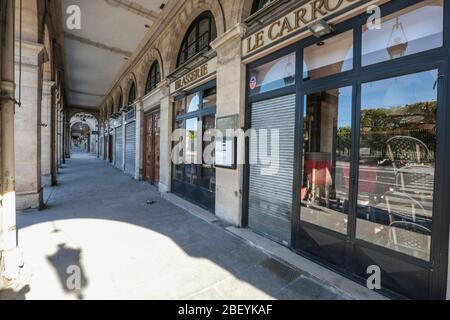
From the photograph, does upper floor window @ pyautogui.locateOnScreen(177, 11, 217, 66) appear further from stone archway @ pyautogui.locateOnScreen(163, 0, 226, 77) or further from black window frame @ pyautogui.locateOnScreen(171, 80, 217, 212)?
black window frame @ pyautogui.locateOnScreen(171, 80, 217, 212)

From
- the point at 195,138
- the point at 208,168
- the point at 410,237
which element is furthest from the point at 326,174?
the point at 195,138

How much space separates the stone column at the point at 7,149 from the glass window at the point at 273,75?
365cm

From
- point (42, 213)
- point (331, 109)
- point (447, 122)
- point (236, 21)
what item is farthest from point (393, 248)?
point (42, 213)

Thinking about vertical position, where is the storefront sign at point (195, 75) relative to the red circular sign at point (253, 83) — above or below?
above

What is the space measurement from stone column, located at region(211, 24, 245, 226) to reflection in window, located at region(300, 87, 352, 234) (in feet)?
4.80

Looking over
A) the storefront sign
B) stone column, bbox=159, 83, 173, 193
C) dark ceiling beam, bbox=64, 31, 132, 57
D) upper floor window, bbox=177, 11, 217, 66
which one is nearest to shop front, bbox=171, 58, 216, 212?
the storefront sign

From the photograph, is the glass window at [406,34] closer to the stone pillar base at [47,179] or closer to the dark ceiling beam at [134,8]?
the dark ceiling beam at [134,8]

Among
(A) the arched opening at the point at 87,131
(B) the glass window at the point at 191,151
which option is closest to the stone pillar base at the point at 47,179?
(B) the glass window at the point at 191,151

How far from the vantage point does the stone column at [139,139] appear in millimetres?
10813

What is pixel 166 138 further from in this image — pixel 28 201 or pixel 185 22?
pixel 28 201

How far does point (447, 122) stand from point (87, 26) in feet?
36.4

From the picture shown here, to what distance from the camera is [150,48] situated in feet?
32.1

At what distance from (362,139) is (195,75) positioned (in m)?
4.76
